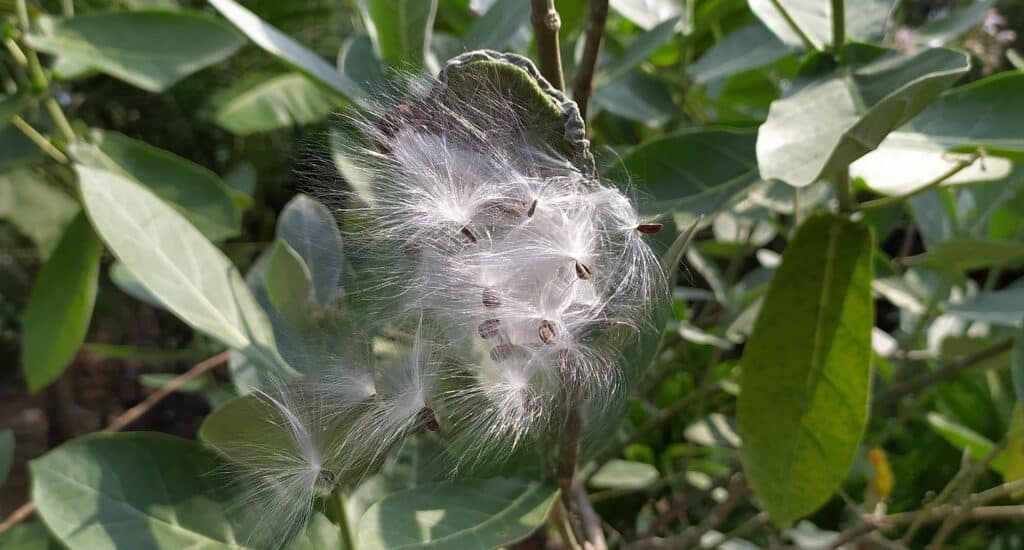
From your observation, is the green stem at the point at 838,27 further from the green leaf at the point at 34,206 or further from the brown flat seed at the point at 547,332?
the green leaf at the point at 34,206

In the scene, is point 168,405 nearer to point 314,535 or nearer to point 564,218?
point 314,535

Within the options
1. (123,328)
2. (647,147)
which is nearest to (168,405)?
(123,328)

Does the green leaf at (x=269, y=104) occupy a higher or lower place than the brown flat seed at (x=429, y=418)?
lower

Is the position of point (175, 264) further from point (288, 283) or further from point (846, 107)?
point (846, 107)

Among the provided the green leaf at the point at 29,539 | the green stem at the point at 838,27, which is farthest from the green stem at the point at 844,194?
the green leaf at the point at 29,539

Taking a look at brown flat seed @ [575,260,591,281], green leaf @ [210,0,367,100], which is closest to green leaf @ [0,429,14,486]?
green leaf @ [210,0,367,100]

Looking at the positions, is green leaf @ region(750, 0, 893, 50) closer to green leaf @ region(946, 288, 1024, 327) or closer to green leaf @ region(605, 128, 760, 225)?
green leaf @ region(605, 128, 760, 225)
